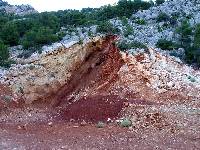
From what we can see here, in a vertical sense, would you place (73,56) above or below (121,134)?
above

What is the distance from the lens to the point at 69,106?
60.0 feet

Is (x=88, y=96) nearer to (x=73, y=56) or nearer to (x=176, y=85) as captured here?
(x=73, y=56)

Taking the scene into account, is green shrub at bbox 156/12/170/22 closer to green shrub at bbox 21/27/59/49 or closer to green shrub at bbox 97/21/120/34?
green shrub at bbox 97/21/120/34

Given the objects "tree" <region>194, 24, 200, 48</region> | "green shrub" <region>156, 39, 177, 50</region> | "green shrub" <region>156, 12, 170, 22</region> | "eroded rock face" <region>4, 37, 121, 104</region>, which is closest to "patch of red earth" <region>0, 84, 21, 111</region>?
"eroded rock face" <region>4, 37, 121, 104</region>

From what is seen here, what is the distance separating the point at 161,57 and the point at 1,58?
30.6ft

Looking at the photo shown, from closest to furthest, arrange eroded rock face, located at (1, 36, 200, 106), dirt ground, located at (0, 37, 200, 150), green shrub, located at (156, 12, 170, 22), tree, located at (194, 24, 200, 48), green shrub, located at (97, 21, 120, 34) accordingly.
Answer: dirt ground, located at (0, 37, 200, 150), eroded rock face, located at (1, 36, 200, 106), tree, located at (194, 24, 200, 48), green shrub, located at (97, 21, 120, 34), green shrub, located at (156, 12, 170, 22)

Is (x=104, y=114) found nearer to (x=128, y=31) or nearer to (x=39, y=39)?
(x=128, y=31)

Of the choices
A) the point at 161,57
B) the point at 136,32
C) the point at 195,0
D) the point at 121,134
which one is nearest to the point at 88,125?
the point at 121,134

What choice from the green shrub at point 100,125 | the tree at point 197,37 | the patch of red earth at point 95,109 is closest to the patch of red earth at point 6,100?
the patch of red earth at point 95,109

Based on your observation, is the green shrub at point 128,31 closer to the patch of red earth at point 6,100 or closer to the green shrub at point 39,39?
the green shrub at point 39,39

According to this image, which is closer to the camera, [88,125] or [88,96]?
[88,125]

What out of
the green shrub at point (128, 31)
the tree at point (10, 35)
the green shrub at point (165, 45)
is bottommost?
the tree at point (10, 35)

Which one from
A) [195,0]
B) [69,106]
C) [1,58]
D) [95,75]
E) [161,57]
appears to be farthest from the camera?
[195,0]

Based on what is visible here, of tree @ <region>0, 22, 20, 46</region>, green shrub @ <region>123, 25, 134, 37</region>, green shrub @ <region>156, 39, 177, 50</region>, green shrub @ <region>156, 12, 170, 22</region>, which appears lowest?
tree @ <region>0, 22, 20, 46</region>
